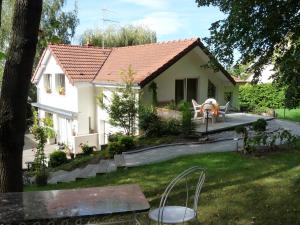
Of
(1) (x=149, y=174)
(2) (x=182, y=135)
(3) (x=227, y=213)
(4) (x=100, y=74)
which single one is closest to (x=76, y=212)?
(3) (x=227, y=213)

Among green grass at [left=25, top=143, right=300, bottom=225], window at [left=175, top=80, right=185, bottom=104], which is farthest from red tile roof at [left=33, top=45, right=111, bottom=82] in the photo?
green grass at [left=25, top=143, right=300, bottom=225]

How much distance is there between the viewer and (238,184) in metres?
8.32

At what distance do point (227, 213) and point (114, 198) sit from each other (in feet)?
8.93

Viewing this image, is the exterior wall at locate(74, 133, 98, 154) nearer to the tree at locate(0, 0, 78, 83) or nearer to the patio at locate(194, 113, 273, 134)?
the patio at locate(194, 113, 273, 134)

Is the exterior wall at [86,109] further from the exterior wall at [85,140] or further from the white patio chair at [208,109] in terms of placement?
the white patio chair at [208,109]

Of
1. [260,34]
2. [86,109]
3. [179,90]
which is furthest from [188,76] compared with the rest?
[260,34]

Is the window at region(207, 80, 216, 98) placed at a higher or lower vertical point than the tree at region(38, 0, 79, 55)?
lower

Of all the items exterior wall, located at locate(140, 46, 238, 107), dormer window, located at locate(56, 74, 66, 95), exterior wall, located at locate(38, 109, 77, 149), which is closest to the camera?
exterior wall, located at locate(140, 46, 238, 107)

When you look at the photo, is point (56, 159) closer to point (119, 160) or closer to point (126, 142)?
A: point (126, 142)

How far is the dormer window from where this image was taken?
996 inches

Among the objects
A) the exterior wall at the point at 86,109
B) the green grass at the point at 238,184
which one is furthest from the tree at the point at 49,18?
the green grass at the point at 238,184

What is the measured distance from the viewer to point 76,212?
401 cm

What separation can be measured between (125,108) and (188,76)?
5.50m

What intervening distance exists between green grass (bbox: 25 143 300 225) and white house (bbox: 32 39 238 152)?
8.54 metres
